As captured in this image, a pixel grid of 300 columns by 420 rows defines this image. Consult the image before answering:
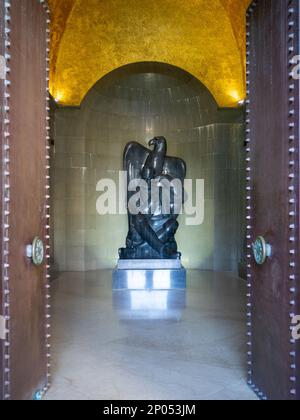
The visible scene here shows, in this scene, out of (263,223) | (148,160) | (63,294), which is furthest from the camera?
(148,160)

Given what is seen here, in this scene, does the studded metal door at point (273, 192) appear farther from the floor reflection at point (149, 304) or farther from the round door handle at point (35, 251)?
the floor reflection at point (149, 304)

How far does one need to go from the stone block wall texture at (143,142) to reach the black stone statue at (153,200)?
9.00 ft

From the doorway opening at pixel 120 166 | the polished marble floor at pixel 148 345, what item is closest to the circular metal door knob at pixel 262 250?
the polished marble floor at pixel 148 345

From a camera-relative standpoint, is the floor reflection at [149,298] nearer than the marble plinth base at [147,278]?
Yes

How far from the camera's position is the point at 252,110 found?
3.43 metres

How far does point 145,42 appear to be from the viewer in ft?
39.1

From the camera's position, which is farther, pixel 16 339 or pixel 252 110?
pixel 252 110

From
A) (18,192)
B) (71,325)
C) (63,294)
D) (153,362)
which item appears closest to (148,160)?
(63,294)

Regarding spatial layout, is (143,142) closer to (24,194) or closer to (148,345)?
(148,345)

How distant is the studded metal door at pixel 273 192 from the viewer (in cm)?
254

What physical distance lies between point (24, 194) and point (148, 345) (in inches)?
103

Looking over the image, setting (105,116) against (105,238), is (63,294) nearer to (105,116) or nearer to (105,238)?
(105,238)
